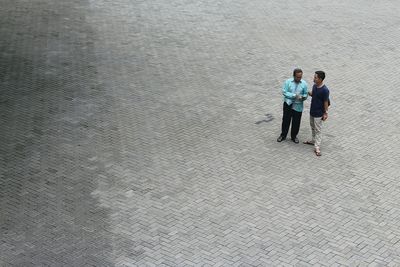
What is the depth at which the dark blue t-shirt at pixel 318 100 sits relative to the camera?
42.8 ft

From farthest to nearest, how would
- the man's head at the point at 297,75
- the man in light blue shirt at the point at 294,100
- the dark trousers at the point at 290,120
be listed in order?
the dark trousers at the point at 290,120 → the man in light blue shirt at the point at 294,100 → the man's head at the point at 297,75

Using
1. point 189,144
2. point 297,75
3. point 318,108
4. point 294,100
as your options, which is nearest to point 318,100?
point 318,108

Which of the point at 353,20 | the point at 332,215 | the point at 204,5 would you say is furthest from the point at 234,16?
the point at 332,215

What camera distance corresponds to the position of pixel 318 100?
1312cm

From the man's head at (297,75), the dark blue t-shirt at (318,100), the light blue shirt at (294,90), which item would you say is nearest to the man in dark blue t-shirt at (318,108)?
the dark blue t-shirt at (318,100)

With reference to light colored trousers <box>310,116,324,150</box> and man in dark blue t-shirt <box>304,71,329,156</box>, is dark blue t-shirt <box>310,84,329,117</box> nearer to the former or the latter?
man in dark blue t-shirt <box>304,71,329,156</box>

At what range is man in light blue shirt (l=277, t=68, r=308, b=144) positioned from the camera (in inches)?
517

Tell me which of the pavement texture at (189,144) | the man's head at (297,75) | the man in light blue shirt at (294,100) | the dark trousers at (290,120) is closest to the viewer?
the pavement texture at (189,144)

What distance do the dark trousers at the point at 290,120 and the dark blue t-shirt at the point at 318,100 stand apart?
0.32 metres

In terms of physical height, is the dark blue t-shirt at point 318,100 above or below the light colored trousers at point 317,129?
above

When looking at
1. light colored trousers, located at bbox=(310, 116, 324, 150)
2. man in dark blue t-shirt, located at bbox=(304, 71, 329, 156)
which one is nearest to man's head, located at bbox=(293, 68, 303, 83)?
man in dark blue t-shirt, located at bbox=(304, 71, 329, 156)

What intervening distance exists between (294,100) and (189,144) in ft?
7.10

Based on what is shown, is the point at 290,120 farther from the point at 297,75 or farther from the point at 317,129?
Result: the point at 297,75

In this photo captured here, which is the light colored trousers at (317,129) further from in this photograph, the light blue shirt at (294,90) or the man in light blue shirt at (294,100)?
the light blue shirt at (294,90)
